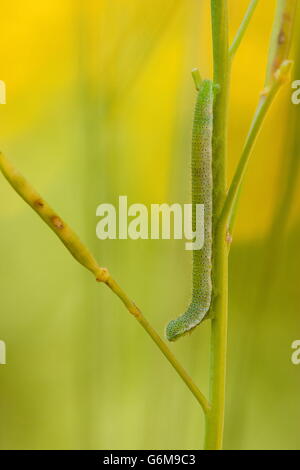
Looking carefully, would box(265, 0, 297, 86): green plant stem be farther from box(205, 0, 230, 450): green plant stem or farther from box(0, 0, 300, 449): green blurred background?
box(0, 0, 300, 449): green blurred background

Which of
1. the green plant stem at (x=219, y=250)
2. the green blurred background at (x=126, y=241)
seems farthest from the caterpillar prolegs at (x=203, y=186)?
the green blurred background at (x=126, y=241)

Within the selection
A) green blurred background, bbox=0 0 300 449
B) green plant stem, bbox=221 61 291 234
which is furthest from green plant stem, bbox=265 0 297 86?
green blurred background, bbox=0 0 300 449

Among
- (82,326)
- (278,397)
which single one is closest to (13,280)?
(82,326)

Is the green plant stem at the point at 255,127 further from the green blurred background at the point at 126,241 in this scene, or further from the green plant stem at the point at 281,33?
the green blurred background at the point at 126,241

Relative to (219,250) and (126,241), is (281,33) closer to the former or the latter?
(219,250)

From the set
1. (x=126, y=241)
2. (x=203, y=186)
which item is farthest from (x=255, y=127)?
(x=126, y=241)

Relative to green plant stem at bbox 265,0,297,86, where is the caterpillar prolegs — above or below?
below

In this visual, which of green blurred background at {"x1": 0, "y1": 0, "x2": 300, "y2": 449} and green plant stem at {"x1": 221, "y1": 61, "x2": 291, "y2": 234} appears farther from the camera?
green blurred background at {"x1": 0, "y1": 0, "x2": 300, "y2": 449}
